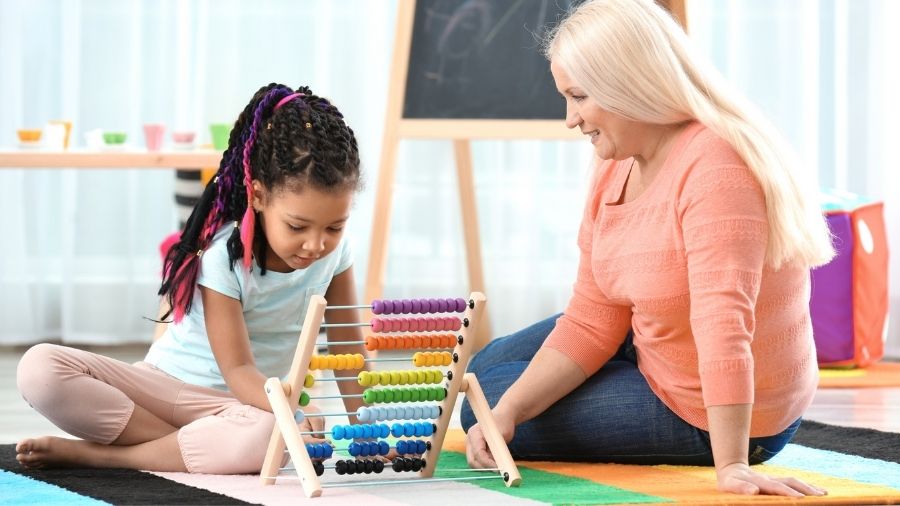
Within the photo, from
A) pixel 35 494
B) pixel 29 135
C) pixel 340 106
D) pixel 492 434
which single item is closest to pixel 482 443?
pixel 492 434

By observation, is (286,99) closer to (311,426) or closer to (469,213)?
(311,426)

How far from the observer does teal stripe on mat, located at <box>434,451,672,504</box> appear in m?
1.75

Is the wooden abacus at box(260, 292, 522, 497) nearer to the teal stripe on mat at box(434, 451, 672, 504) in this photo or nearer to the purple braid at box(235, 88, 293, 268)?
the teal stripe on mat at box(434, 451, 672, 504)

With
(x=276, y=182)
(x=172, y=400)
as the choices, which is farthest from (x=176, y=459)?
(x=276, y=182)

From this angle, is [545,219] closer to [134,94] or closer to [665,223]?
[134,94]

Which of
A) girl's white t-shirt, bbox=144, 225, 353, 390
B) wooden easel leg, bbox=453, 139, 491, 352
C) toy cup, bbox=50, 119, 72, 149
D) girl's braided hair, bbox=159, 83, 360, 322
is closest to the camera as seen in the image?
girl's braided hair, bbox=159, 83, 360, 322

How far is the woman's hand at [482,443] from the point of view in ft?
6.65

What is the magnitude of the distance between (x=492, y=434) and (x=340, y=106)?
93.5 inches

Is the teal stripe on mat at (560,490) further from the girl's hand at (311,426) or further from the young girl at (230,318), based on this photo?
the young girl at (230,318)

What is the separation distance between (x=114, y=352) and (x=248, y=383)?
206 cm

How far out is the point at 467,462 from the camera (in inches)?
84.0

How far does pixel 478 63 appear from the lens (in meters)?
3.47

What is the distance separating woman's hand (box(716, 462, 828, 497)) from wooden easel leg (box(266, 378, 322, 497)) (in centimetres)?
56

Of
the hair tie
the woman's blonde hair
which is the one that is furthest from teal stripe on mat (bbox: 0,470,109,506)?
the woman's blonde hair
